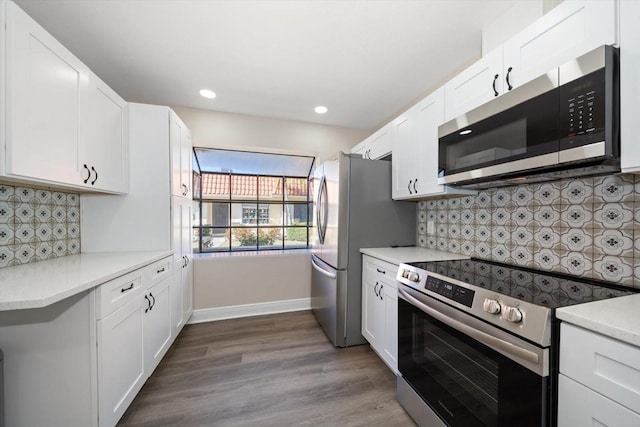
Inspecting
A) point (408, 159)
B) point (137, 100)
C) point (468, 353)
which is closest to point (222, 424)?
point (468, 353)

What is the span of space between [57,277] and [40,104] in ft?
3.08

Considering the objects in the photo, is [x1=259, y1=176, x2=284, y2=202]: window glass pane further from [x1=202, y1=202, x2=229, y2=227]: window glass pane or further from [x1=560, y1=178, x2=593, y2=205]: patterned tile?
[x1=560, y1=178, x2=593, y2=205]: patterned tile

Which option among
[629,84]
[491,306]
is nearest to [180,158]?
[491,306]

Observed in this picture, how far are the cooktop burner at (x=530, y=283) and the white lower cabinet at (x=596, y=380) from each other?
0.12 meters

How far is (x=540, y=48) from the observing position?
1148 millimetres

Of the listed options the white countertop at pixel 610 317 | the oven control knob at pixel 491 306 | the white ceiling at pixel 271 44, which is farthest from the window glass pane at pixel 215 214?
the white countertop at pixel 610 317

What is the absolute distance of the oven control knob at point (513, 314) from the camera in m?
0.88

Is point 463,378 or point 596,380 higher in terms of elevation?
point 596,380

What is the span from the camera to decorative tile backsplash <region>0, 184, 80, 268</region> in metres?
1.50

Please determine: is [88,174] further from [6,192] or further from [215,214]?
[215,214]

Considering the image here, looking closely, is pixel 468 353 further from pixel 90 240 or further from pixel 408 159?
Result: pixel 90 240

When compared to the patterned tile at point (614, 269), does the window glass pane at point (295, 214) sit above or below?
above

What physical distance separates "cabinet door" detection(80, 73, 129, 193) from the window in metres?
1.19

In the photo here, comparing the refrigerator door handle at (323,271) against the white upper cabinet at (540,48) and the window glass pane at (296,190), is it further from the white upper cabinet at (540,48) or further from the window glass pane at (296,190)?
the white upper cabinet at (540,48)
